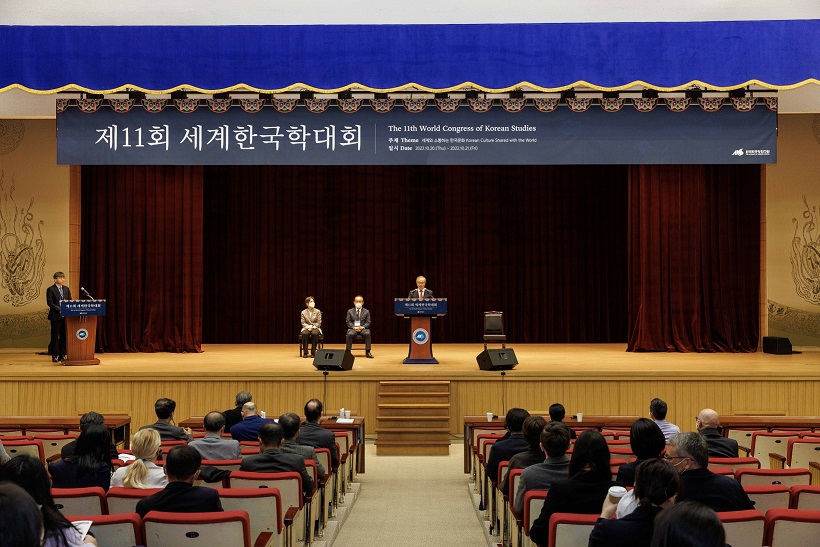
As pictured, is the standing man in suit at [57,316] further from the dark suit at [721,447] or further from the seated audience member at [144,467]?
the dark suit at [721,447]

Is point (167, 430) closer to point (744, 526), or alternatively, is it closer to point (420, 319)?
point (744, 526)

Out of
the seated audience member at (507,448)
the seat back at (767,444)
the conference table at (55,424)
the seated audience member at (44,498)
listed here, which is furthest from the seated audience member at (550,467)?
the conference table at (55,424)

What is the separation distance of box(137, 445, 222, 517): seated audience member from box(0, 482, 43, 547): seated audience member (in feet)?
4.07

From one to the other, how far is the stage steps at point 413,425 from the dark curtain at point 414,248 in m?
5.42

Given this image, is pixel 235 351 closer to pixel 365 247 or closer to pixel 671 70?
pixel 365 247

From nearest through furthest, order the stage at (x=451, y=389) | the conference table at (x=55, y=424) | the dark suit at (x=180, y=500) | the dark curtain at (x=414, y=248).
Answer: the dark suit at (x=180, y=500)
the conference table at (x=55, y=424)
the stage at (x=451, y=389)
the dark curtain at (x=414, y=248)

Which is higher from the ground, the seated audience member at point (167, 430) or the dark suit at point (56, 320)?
the dark suit at point (56, 320)

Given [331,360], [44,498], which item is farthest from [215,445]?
[331,360]

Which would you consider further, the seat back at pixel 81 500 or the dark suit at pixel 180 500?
the seat back at pixel 81 500

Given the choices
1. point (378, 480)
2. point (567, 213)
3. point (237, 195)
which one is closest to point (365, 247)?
point (237, 195)

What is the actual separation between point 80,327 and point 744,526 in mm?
8389

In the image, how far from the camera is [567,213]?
14.9 metres

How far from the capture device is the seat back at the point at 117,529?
319cm

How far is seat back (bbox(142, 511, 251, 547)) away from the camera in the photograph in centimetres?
323
